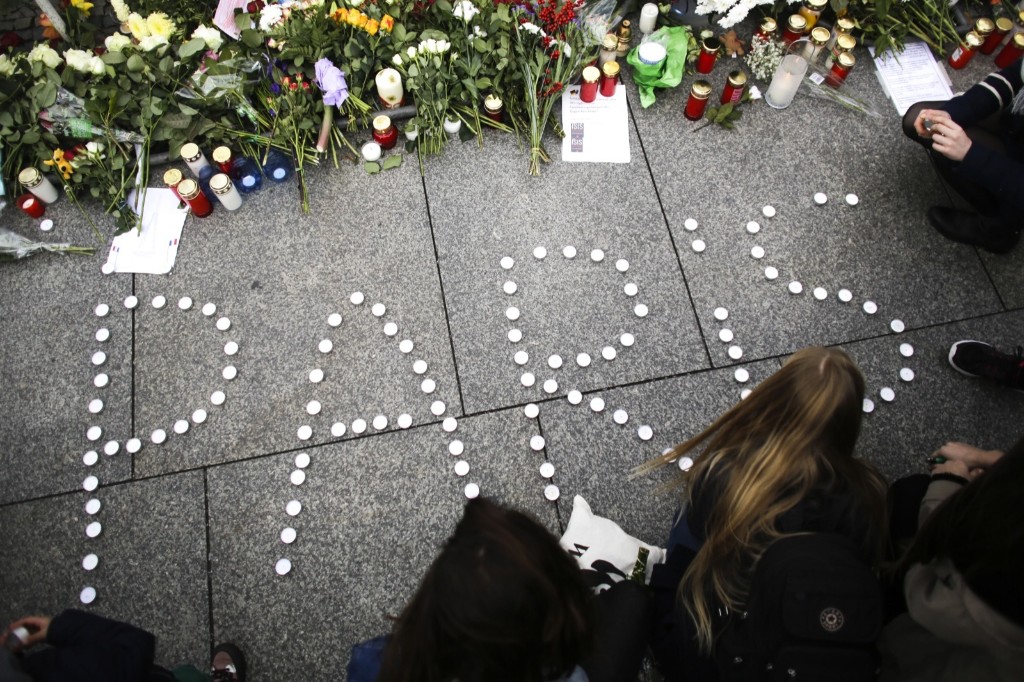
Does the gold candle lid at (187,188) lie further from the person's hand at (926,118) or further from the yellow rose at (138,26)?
the person's hand at (926,118)

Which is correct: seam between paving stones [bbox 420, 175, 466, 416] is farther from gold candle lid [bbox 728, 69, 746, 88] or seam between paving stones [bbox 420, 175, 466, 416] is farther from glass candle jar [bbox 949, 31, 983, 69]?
glass candle jar [bbox 949, 31, 983, 69]

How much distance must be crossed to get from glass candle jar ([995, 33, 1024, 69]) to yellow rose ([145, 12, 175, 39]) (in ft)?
11.6

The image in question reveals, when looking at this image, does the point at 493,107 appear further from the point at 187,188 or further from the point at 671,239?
the point at 187,188

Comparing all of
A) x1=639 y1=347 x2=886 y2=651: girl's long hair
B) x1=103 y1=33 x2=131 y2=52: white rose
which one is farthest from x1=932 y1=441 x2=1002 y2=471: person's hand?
x1=103 y1=33 x2=131 y2=52: white rose

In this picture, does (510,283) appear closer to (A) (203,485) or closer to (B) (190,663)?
(A) (203,485)

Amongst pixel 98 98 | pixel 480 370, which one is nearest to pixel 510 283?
pixel 480 370

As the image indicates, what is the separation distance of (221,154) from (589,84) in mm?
1534

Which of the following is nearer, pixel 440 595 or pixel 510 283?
pixel 440 595

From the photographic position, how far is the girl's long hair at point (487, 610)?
1.08 metres

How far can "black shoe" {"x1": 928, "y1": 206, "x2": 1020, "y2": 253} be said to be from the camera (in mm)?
2535

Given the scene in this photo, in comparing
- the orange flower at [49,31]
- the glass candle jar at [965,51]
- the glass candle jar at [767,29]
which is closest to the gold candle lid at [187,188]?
the orange flower at [49,31]

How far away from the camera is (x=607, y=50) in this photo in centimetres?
281

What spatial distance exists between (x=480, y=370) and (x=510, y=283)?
380 mm

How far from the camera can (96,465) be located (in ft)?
7.29
